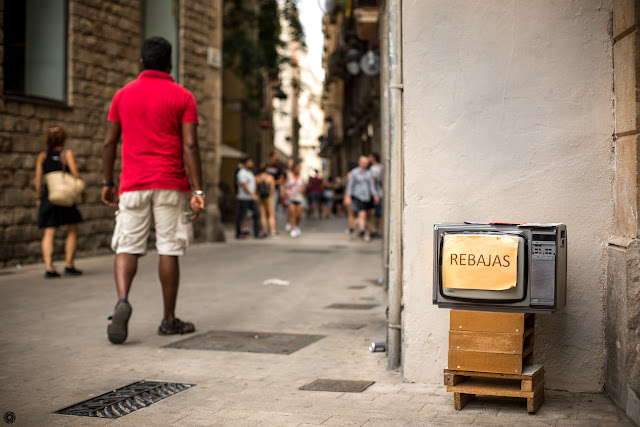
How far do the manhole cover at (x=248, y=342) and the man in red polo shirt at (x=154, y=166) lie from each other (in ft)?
1.16

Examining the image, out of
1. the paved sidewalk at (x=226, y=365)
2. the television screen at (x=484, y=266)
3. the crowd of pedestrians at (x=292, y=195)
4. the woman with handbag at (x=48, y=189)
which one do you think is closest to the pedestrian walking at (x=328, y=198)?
the crowd of pedestrians at (x=292, y=195)

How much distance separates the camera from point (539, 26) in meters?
4.75

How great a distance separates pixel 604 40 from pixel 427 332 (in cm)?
192

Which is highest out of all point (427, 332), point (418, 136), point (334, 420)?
point (418, 136)

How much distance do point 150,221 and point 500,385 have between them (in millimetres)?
3184

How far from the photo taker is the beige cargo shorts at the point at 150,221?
245 inches

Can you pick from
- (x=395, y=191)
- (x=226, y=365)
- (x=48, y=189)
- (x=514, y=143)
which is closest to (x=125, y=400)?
(x=226, y=365)

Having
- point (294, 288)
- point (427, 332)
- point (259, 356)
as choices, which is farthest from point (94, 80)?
point (427, 332)

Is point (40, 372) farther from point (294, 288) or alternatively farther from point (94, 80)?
point (94, 80)

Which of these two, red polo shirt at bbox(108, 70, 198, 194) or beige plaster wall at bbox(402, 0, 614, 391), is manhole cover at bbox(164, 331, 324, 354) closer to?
red polo shirt at bbox(108, 70, 198, 194)

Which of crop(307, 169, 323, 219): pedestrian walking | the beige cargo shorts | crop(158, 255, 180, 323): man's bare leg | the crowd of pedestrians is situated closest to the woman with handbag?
the beige cargo shorts

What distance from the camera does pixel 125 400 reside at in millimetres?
4453

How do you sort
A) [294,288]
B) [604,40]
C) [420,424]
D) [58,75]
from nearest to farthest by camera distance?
[420,424], [604,40], [294,288], [58,75]

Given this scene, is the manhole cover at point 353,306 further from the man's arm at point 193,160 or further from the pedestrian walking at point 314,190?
the pedestrian walking at point 314,190
